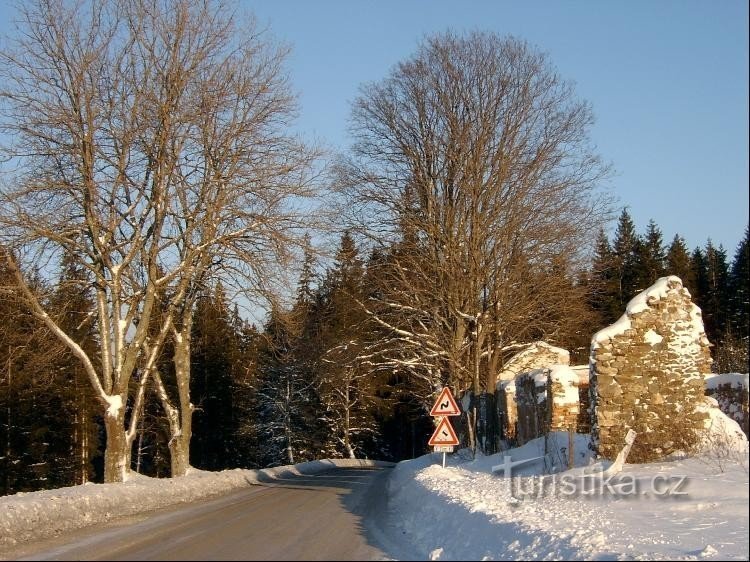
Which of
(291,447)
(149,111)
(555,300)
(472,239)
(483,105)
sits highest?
(483,105)

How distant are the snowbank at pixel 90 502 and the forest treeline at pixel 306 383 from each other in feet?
20.1

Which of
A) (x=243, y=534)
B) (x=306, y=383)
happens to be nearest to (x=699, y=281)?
(x=306, y=383)

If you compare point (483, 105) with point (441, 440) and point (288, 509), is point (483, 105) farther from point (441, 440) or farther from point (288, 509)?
point (288, 509)

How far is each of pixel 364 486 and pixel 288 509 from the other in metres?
7.85

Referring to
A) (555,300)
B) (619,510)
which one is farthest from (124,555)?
(555,300)

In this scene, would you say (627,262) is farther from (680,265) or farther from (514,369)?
(514,369)

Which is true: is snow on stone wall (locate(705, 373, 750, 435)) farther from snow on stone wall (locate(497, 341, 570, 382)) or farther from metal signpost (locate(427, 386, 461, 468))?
snow on stone wall (locate(497, 341, 570, 382))

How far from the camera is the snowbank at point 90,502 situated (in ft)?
45.0

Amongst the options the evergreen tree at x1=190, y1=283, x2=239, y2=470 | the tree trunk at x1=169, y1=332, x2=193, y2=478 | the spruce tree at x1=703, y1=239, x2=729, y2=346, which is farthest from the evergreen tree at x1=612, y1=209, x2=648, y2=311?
the tree trunk at x1=169, y1=332, x2=193, y2=478

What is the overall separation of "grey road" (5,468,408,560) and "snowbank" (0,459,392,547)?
722 mm

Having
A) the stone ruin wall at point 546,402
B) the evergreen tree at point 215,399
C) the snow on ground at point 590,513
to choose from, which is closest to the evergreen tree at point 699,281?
the evergreen tree at point 215,399

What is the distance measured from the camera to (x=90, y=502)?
1612 centimetres

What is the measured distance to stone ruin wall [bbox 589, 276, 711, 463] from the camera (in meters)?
15.6

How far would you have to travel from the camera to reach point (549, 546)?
8719 mm
